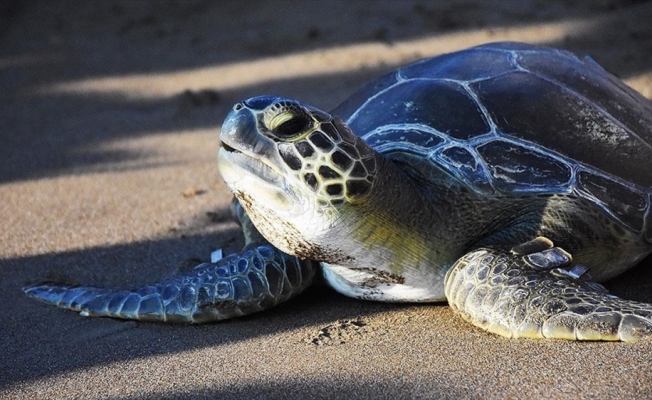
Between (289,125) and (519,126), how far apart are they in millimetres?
1134

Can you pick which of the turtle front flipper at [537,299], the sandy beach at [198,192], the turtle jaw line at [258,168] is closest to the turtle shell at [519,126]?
the turtle front flipper at [537,299]

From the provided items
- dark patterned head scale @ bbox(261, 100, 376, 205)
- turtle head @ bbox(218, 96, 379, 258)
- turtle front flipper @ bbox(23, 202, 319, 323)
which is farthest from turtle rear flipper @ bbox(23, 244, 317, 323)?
dark patterned head scale @ bbox(261, 100, 376, 205)

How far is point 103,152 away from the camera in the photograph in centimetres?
587

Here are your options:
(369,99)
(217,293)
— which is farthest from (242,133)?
(369,99)

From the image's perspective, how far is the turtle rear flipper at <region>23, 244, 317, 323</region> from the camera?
3.25 meters

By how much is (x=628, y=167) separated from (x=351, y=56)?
430 centimetres

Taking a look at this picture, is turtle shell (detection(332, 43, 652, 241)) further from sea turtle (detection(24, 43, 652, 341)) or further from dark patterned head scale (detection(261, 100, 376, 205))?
dark patterned head scale (detection(261, 100, 376, 205))

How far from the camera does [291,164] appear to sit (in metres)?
2.80

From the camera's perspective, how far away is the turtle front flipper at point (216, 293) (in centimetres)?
325

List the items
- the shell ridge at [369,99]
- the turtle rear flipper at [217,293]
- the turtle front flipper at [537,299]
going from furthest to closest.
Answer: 1. the shell ridge at [369,99]
2. the turtle rear flipper at [217,293]
3. the turtle front flipper at [537,299]

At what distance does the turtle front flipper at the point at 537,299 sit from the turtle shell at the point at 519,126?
1.04ft

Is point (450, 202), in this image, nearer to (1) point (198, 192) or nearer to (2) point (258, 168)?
(2) point (258, 168)

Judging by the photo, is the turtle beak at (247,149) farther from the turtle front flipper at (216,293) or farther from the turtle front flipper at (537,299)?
the turtle front flipper at (537,299)

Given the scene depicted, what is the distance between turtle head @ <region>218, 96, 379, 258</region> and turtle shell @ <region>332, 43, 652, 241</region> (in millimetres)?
577
